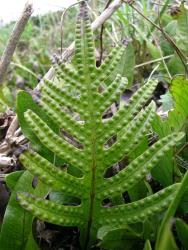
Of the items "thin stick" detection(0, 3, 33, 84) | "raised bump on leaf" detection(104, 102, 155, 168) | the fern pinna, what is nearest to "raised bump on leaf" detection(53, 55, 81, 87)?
the fern pinna

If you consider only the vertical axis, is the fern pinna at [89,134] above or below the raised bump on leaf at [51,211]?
above

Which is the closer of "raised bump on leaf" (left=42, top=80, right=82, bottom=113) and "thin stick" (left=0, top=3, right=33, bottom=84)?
"raised bump on leaf" (left=42, top=80, right=82, bottom=113)

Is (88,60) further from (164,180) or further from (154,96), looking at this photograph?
(154,96)

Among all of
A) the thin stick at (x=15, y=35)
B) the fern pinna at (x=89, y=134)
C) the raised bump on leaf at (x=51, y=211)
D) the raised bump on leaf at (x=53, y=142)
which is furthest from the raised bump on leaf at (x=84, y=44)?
the thin stick at (x=15, y=35)

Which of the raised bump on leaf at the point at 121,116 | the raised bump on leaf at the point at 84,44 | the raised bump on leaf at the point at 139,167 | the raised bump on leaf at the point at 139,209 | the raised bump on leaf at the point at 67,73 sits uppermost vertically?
the raised bump on leaf at the point at 84,44

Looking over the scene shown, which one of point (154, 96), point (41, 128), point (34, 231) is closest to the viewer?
point (41, 128)

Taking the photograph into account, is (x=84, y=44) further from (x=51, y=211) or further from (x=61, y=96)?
(x=51, y=211)

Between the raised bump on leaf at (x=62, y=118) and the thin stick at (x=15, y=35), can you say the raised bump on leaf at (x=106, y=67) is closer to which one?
the raised bump on leaf at (x=62, y=118)

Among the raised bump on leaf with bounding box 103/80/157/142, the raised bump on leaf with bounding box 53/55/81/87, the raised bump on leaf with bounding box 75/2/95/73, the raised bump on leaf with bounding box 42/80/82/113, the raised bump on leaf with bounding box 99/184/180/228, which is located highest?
the raised bump on leaf with bounding box 75/2/95/73

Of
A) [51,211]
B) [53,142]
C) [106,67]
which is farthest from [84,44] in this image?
[51,211]

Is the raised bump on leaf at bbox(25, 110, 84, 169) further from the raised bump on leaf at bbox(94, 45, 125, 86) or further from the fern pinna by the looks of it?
the raised bump on leaf at bbox(94, 45, 125, 86)

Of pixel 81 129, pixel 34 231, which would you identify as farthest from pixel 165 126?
pixel 34 231
